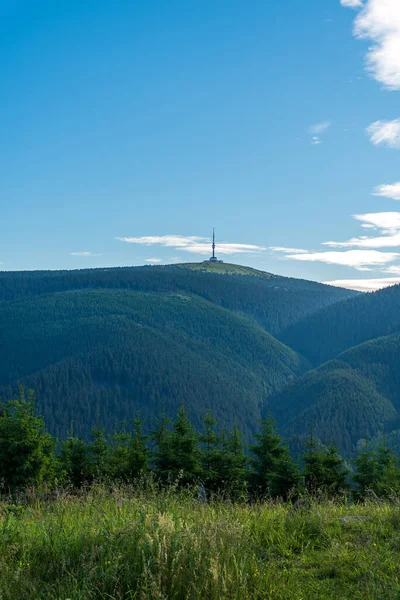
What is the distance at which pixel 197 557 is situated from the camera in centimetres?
526

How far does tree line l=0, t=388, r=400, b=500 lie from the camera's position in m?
24.4

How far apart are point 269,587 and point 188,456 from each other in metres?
22.5

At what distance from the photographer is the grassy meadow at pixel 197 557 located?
16.4ft

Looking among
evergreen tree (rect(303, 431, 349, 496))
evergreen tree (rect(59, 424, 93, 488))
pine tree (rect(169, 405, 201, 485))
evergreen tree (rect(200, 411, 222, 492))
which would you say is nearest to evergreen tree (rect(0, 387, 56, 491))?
evergreen tree (rect(59, 424, 93, 488))

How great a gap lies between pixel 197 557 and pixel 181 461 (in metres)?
22.4

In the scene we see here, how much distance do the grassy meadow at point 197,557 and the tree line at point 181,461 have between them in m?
16.2

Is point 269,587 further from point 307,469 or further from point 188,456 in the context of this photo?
point 307,469

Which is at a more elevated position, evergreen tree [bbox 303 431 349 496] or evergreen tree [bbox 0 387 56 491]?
evergreen tree [bbox 0 387 56 491]

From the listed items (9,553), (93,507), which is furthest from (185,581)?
(93,507)

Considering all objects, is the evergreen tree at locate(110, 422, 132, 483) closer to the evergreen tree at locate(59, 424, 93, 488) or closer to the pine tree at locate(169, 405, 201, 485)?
the evergreen tree at locate(59, 424, 93, 488)

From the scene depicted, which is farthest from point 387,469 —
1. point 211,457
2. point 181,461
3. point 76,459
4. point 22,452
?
point 22,452

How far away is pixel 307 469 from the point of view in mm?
29203

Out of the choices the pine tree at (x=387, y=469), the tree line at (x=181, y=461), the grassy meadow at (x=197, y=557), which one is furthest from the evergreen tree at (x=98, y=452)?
the grassy meadow at (x=197, y=557)

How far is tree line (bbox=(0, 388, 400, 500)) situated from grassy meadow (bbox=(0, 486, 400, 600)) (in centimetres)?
1622
